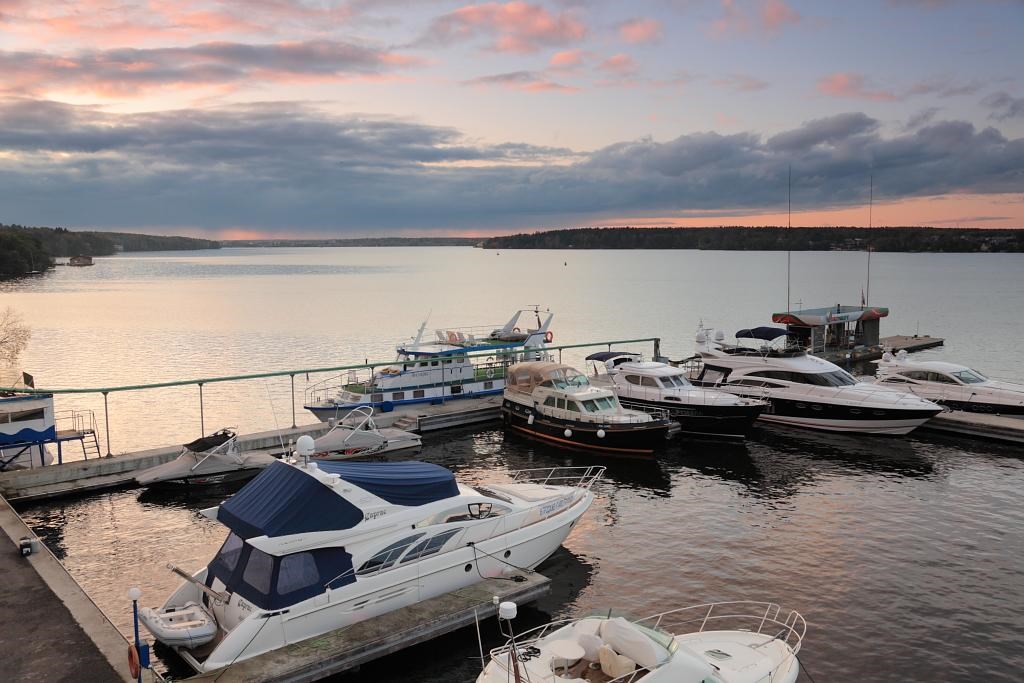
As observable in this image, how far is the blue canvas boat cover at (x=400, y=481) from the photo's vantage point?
14664mm

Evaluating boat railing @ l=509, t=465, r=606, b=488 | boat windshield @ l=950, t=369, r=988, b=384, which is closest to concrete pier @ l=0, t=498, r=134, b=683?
boat railing @ l=509, t=465, r=606, b=488

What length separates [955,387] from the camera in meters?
34.8

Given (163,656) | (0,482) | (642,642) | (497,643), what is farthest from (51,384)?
(642,642)

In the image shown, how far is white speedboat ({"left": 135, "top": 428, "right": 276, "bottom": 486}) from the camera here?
952 inches

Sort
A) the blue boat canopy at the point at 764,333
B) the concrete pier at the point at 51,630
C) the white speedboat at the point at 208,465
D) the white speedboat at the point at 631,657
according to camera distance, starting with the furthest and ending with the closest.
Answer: the blue boat canopy at the point at 764,333, the white speedboat at the point at 208,465, the concrete pier at the point at 51,630, the white speedboat at the point at 631,657

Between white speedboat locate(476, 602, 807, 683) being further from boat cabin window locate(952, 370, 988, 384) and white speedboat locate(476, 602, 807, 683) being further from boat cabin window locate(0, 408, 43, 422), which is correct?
boat cabin window locate(952, 370, 988, 384)

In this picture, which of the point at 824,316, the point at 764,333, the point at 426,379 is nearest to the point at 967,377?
the point at 764,333

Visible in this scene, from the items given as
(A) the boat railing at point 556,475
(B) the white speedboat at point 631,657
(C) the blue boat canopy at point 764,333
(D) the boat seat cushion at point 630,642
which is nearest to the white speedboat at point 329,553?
(B) the white speedboat at point 631,657

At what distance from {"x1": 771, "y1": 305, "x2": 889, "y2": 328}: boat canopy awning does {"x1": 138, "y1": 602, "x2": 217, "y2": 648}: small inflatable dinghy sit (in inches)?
1761

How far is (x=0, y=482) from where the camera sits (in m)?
23.3

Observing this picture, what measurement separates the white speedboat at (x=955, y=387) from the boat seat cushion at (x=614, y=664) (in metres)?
30.0

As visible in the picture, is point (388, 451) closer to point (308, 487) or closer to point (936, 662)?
point (308, 487)

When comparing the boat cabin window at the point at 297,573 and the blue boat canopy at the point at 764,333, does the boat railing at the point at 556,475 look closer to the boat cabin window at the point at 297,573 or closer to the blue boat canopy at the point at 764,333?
the boat cabin window at the point at 297,573

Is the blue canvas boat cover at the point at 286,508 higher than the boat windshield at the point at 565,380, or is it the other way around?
the blue canvas boat cover at the point at 286,508
